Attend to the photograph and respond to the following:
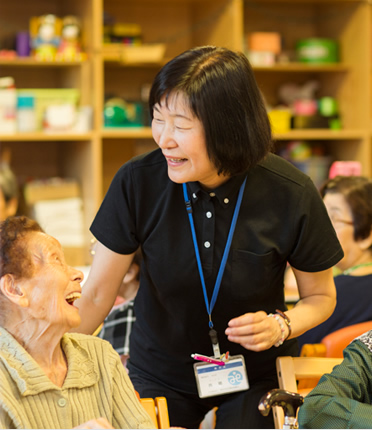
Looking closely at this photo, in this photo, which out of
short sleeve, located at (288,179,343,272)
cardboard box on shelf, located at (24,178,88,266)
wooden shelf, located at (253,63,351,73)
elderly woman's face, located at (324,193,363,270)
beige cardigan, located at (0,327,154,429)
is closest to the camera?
beige cardigan, located at (0,327,154,429)

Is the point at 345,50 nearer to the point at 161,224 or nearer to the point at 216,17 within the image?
the point at 216,17

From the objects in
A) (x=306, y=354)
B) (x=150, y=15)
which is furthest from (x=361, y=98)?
→ (x=306, y=354)

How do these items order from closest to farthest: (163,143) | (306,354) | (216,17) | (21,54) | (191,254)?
1. (163,143)
2. (191,254)
3. (306,354)
4. (21,54)
5. (216,17)

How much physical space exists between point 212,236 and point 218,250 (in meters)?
0.04

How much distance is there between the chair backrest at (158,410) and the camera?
1.50 metres

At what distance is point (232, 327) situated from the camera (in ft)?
4.92

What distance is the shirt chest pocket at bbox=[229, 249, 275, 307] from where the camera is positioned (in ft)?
5.31

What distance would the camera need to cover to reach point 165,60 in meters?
4.41

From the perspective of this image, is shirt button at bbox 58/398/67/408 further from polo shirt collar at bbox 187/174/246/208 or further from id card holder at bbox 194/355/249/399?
polo shirt collar at bbox 187/174/246/208

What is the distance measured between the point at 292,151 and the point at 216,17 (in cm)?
105

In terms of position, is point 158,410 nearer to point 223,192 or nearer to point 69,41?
point 223,192

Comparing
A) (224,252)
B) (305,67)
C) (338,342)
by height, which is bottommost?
(338,342)

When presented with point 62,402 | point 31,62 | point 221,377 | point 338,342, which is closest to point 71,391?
point 62,402

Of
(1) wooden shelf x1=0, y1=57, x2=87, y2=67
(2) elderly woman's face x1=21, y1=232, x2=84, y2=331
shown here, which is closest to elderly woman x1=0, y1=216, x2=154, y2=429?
(2) elderly woman's face x1=21, y1=232, x2=84, y2=331
